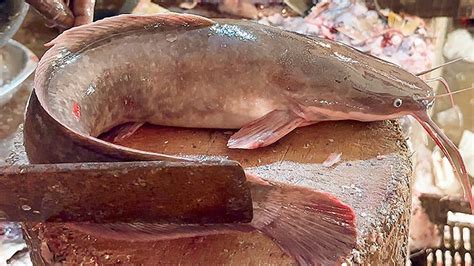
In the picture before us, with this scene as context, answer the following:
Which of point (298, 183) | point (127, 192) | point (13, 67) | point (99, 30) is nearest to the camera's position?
point (127, 192)

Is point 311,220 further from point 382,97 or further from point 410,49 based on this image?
point 410,49

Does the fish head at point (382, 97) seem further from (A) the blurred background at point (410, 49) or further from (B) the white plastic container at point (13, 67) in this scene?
(B) the white plastic container at point (13, 67)

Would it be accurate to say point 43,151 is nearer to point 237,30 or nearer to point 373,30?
point 237,30

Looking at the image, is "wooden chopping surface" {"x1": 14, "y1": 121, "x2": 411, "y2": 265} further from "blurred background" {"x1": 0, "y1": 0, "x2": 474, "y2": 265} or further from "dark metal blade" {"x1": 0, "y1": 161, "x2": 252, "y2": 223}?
"blurred background" {"x1": 0, "y1": 0, "x2": 474, "y2": 265}

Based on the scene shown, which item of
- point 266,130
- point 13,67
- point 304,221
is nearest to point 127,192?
point 304,221

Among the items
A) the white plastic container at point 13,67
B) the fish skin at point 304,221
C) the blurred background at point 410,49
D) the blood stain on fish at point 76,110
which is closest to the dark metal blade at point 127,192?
the fish skin at point 304,221

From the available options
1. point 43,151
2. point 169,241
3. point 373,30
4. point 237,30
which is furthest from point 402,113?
point 373,30

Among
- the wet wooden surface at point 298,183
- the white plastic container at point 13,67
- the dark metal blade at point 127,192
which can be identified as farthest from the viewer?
the white plastic container at point 13,67
